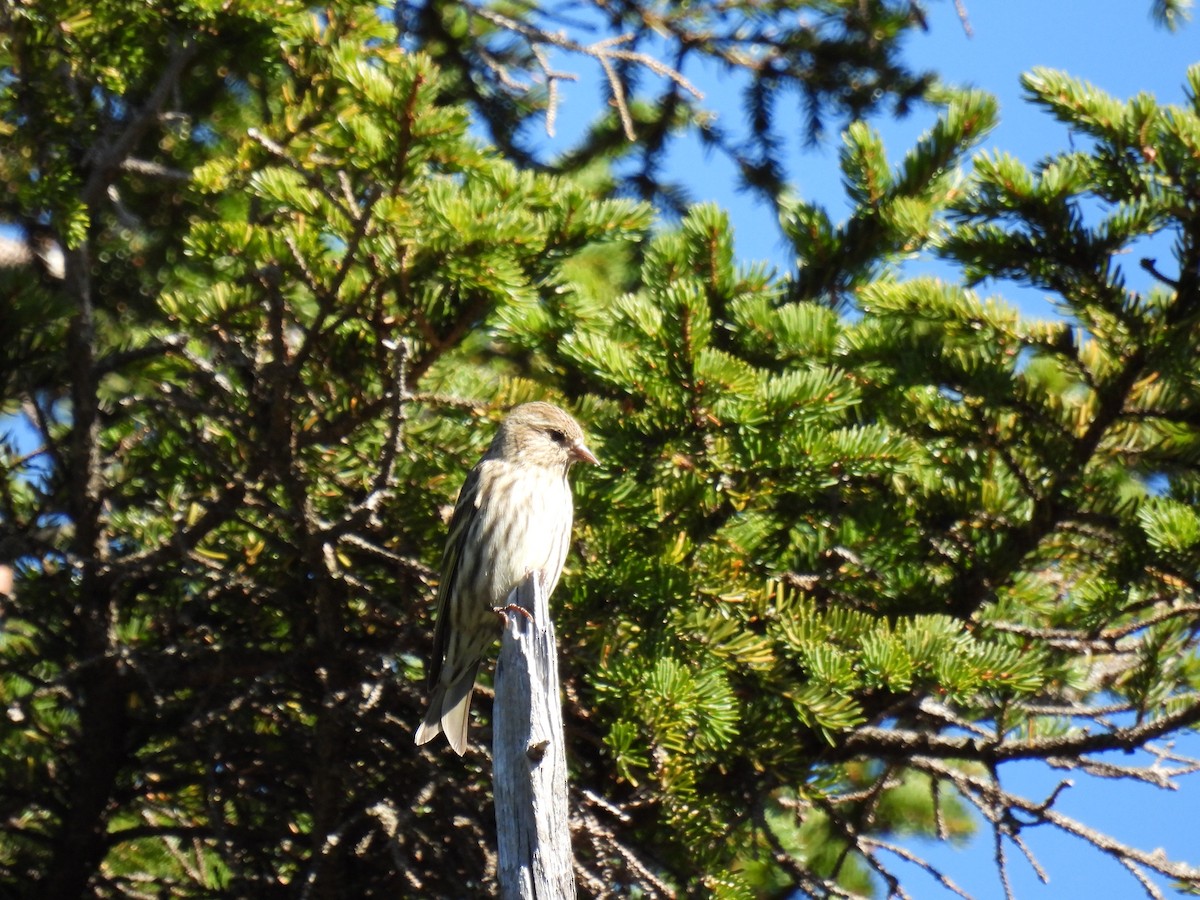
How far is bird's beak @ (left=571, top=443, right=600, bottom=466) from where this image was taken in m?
4.43

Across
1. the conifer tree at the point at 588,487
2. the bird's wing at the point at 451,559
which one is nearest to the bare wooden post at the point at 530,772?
the conifer tree at the point at 588,487

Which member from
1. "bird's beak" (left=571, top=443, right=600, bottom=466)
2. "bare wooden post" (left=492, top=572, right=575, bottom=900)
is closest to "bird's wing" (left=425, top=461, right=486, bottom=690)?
"bird's beak" (left=571, top=443, right=600, bottom=466)

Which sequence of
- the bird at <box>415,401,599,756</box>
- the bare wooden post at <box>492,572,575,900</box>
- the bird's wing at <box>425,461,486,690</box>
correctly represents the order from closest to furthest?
the bare wooden post at <box>492,572,575,900</box>, the bird's wing at <box>425,461,486,690</box>, the bird at <box>415,401,599,756</box>

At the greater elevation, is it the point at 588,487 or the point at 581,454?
the point at 581,454

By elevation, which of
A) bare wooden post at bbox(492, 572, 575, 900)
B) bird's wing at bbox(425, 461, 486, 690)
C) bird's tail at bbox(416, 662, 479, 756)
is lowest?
bare wooden post at bbox(492, 572, 575, 900)

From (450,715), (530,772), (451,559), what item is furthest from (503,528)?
(530,772)

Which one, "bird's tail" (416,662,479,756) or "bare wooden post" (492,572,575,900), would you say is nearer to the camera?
"bare wooden post" (492,572,575,900)

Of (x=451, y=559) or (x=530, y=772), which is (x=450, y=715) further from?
(x=530, y=772)

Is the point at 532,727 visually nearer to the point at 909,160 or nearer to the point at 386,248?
the point at 386,248

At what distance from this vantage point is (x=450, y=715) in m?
4.02

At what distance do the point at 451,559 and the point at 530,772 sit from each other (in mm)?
1797

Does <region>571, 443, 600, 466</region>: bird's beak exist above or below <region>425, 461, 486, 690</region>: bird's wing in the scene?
above

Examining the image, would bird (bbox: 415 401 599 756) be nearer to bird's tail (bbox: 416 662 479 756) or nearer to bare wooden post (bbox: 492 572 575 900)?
bird's tail (bbox: 416 662 479 756)

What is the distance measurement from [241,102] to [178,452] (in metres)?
1.97
